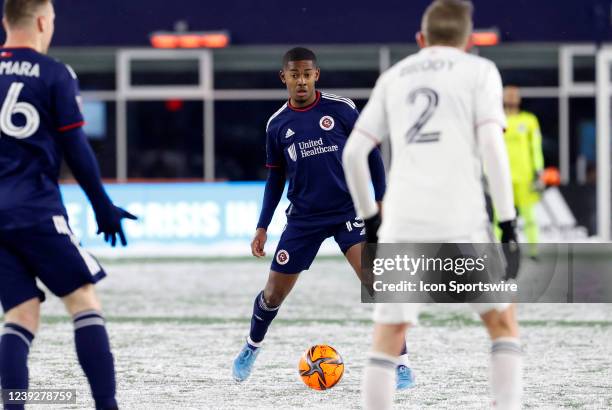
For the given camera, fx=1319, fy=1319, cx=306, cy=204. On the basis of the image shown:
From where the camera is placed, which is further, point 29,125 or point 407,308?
point 29,125

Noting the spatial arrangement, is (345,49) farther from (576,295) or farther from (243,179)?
(576,295)

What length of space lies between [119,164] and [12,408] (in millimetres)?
16747

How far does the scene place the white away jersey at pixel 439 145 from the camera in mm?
4914

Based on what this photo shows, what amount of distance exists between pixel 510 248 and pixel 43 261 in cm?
184

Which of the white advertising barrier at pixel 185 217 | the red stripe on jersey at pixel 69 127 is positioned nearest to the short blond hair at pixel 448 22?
the red stripe on jersey at pixel 69 127

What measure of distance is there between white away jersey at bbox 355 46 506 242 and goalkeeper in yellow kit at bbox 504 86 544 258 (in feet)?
34.1

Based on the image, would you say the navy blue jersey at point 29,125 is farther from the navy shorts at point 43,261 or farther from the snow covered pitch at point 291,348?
the snow covered pitch at point 291,348

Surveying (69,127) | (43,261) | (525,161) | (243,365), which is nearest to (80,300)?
(43,261)

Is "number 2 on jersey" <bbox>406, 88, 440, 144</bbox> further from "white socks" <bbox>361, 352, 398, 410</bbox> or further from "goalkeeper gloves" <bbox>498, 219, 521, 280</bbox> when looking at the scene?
"white socks" <bbox>361, 352, 398, 410</bbox>

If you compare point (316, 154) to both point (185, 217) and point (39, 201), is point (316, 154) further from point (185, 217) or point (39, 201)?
point (185, 217)

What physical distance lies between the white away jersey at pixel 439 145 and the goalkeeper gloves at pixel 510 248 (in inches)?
4.1

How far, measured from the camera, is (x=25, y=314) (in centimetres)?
535

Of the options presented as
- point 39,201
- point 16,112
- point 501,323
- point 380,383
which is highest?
point 16,112

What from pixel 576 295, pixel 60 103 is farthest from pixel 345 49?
pixel 60 103
